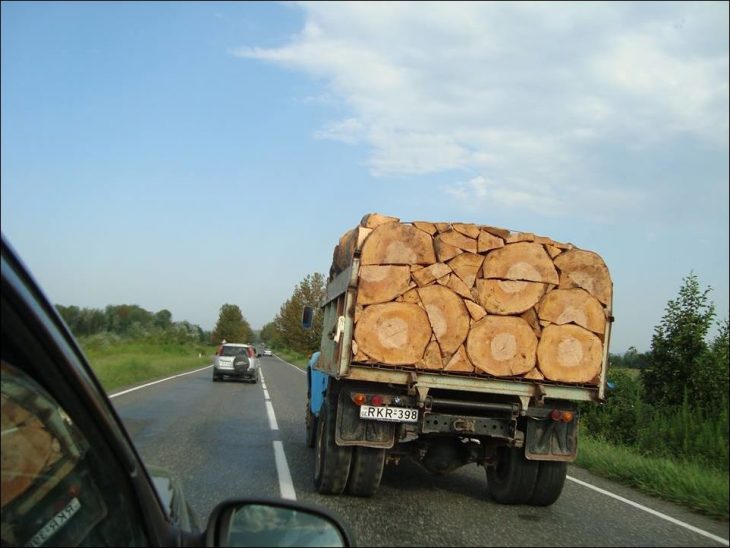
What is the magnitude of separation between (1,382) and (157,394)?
18.8 metres

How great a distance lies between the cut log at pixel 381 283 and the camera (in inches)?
255

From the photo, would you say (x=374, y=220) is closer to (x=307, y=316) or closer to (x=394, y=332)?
(x=394, y=332)

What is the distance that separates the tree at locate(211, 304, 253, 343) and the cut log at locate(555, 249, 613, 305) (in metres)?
115

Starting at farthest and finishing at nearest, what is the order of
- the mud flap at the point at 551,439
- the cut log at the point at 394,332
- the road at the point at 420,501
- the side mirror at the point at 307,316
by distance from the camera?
the side mirror at the point at 307,316, the mud flap at the point at 551,439, the cut log at the point at 394,332, the road at the point at 420,501

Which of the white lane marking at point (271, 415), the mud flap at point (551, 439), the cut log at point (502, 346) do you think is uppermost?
the cut log at point (502, 346)

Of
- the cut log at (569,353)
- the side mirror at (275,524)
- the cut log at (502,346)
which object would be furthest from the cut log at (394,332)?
the side mirror at (275,524)

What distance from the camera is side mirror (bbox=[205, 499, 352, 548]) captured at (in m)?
2.13

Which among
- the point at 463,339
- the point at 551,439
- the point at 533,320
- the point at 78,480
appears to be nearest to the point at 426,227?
the point at 463,339

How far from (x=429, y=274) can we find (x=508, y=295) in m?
0.79

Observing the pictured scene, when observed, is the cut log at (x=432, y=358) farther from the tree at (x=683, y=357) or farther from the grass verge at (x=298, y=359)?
the grass verge at (x=298, y=359)

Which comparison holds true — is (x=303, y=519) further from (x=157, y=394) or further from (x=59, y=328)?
(x=157, y=394)

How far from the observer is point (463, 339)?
6.56 metres

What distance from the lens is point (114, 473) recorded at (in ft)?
6.37

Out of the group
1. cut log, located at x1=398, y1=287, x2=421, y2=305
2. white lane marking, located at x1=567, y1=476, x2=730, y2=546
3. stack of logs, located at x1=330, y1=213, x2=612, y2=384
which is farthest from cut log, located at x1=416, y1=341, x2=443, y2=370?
white lane marking, located at x1=567, y1=476, x2=730, y2=546
